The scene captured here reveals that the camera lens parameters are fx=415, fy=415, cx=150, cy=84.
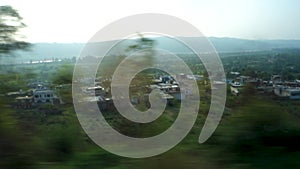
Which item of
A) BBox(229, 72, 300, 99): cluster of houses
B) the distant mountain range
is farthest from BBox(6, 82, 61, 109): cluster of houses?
BBox(229, 72, 300, 99): cluster of houses

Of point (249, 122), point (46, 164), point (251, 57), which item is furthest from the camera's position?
point (251, 57)

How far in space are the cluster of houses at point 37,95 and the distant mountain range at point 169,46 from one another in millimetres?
417

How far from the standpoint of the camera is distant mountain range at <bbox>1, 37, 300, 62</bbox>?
5.29 meters

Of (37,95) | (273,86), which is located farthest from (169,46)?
(37,95)

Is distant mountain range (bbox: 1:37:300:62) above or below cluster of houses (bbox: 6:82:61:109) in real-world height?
above

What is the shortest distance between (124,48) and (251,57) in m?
1.93

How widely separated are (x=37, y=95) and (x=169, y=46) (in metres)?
1.80

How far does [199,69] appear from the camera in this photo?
17.3ft

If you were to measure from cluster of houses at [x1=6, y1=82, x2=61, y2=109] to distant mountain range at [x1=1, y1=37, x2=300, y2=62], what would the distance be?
417mm

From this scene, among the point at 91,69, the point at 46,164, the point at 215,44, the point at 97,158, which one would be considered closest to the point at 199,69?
the point at 215,44

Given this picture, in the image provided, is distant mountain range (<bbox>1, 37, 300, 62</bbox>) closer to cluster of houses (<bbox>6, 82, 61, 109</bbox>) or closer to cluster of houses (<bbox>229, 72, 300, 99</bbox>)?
cluster of houses (<bbox>6, 82, 61, 109</bbox>)

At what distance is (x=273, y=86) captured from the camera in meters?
5.36

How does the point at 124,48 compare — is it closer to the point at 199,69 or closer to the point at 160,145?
the point at 199,69

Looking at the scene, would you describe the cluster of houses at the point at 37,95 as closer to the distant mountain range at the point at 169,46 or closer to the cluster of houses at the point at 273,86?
the distant mountain range at the point at 169,46
